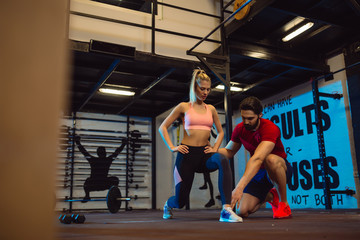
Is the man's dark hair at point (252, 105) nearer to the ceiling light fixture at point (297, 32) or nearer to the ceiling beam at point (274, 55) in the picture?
the ceiling beam at point (274, 55)

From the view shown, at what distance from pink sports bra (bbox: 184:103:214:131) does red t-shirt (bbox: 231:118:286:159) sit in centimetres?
31

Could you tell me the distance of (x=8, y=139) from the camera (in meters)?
0.27

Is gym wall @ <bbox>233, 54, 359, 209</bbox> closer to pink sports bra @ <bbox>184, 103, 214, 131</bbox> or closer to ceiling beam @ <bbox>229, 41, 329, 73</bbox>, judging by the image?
ceiling beam @ <bbox>229, 41, 329, 73</bbox>

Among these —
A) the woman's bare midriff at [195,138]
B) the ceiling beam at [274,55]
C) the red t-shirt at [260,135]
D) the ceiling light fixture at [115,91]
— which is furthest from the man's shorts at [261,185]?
the ceiling light fixture at [115,91]

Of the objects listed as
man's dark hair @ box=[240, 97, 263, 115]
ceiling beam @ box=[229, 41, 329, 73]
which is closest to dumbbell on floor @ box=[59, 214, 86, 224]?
man's dark hair @ box=[240, 97, 263, 115]

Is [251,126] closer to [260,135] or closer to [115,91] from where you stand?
[260,135]

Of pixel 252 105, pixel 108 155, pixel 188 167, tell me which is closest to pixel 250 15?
pixel 252 105

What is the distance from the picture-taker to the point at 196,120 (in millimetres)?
2916

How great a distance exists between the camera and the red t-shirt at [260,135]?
8.59ft

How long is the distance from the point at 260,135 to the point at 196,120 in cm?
58

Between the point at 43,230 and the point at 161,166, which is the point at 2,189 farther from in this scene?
the point at 161,166

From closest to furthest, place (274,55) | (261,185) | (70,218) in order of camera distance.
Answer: (70,218)
(261,185)
(274,55)

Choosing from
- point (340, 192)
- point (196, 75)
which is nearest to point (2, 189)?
point (196, 75)

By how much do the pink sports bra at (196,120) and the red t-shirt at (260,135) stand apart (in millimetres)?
308
